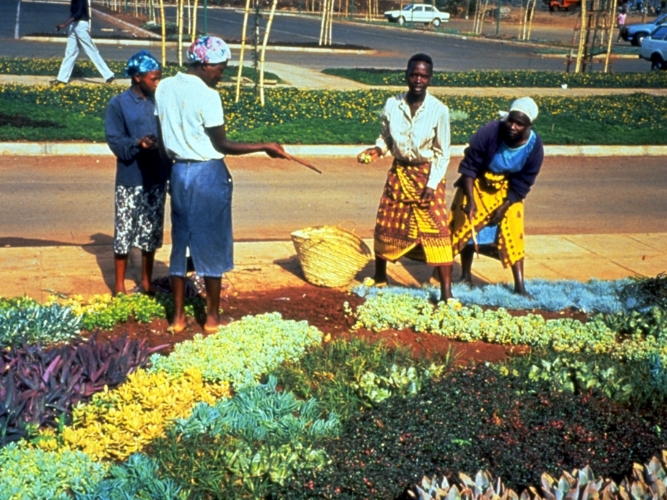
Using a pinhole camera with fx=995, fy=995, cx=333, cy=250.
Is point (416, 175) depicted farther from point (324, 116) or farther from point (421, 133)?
point (324, 116)

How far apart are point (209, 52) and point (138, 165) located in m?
1.37

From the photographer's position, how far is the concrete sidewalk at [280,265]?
773cm

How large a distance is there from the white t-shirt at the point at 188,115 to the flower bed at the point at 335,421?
43.2 inches

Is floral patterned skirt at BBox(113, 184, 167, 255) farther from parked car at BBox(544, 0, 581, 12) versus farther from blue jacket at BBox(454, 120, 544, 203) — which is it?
parked car at BBox(544, 0, 581, 12)

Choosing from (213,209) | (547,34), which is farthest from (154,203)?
(547,34)

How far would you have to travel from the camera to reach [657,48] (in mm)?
33531

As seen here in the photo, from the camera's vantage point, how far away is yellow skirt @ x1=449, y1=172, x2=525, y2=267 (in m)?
7.54

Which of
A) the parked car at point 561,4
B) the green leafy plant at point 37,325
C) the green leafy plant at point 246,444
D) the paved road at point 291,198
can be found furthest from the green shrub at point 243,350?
the parked car at point 561,4

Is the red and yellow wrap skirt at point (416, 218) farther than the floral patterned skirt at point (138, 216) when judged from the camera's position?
Yes

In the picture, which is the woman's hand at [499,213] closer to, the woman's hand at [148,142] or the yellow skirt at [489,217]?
the yellow skirt at [489,217]

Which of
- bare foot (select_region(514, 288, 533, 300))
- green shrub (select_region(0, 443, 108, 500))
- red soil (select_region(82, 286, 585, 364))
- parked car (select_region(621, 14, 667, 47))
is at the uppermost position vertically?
parked car (select_region(621, 14, 667, 47))

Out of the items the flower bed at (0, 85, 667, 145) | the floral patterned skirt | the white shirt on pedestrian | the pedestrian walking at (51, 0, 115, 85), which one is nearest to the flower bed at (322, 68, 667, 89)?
the flower bed at (0, 85, 667, 145)

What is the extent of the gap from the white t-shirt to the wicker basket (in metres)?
1.59

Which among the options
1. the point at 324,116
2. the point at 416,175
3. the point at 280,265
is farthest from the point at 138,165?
the point at 324,116
